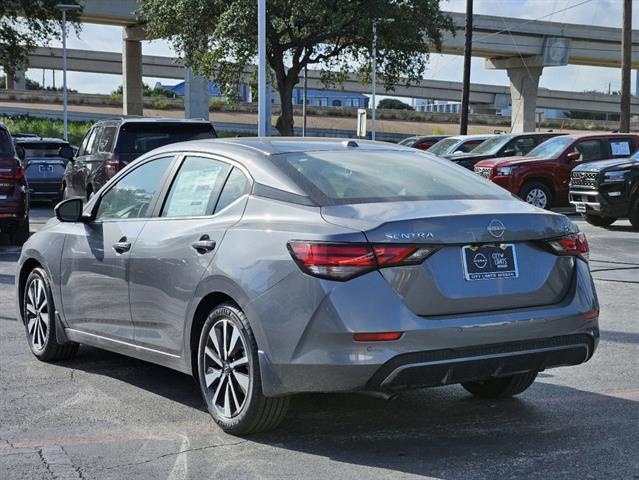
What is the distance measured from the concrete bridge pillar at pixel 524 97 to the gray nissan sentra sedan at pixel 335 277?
64.1 m

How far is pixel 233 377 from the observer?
552cm

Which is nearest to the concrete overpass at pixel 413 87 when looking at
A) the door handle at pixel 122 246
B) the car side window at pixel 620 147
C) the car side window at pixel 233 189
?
the car side window at pixel 620 147

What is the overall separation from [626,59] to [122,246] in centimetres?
3092

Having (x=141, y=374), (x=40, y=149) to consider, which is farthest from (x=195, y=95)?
(x=141, y=374)

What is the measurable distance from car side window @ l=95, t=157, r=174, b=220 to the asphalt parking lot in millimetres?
1108

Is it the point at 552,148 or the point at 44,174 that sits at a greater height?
the point at 552,148

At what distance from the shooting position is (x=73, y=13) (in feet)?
155

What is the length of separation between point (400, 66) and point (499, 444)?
4066 centimetres

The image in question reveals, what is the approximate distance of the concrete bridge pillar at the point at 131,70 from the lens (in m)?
63.4

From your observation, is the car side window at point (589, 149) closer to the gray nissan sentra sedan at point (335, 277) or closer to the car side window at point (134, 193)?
the gray nissan sentra sedan at point (335, 277)

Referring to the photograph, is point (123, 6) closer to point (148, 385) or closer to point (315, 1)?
point (315, 1)

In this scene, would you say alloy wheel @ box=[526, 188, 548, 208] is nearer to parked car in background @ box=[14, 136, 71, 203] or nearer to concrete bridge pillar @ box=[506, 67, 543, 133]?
parked car in background @ box=[14, 136, 71, 203]

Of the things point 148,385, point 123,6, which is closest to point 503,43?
point 123,6

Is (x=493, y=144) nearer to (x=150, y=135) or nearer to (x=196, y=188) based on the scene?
(x=150, y=135)
